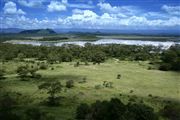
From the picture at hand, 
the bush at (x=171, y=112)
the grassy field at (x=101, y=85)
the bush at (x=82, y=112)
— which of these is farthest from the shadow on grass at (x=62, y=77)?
the bush at (x=171, y=112)

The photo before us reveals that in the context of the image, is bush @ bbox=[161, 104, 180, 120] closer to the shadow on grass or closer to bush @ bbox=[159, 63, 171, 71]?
the shadow on grass

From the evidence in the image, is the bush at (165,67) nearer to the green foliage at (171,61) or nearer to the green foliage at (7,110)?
the green foliage at (171,61)

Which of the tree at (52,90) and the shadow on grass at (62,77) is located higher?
the tree at (52,90)

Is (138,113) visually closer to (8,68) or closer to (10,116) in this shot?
(10,116)

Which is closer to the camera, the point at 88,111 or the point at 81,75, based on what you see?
the point at 88,111

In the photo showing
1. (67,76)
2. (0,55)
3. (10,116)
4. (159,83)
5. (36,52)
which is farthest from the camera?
(36,52)

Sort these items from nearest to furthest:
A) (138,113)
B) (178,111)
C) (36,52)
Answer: (138,113) → (178,111) → (36,52)

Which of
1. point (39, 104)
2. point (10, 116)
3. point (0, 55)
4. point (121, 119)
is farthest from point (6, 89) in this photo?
point (0, 55)

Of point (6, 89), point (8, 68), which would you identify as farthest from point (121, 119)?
point (8, 68)
